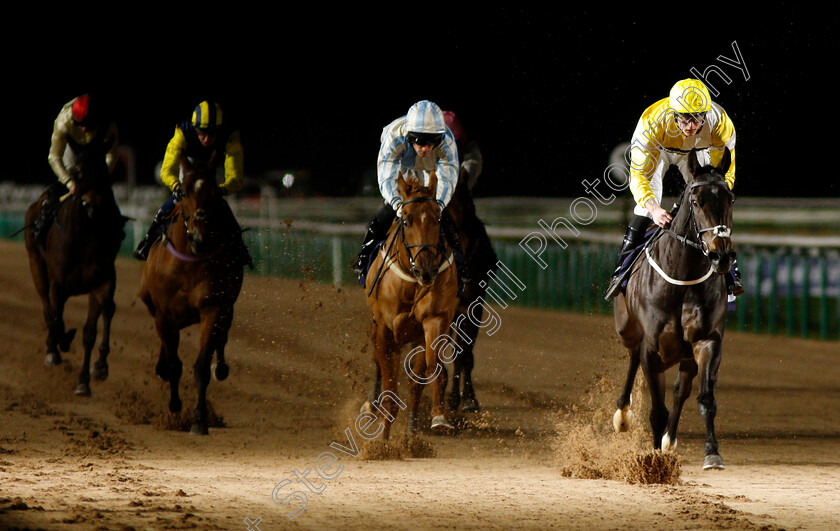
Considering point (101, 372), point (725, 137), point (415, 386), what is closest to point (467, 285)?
point (415, 386)

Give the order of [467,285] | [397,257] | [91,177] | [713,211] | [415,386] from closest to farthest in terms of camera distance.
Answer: [713,211] → [415,386] → [397,257] → [467,285] → [91,177]

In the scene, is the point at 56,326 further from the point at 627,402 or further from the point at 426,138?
the point at 627,402

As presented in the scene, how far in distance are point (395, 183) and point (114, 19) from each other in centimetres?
2878

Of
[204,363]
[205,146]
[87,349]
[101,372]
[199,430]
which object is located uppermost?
[205,146]

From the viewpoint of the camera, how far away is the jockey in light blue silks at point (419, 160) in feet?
24.5

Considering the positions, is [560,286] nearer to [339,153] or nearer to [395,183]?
[395,183]

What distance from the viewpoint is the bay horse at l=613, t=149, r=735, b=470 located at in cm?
628

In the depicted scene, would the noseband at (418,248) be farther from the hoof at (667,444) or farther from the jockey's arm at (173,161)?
the jockey's arm at (173,161)

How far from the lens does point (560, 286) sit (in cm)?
1611

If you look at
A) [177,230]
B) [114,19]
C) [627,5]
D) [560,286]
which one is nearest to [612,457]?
[177,230]

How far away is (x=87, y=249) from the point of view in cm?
996

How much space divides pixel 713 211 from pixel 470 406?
3392mm

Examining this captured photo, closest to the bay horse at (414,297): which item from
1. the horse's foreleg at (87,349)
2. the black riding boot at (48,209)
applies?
the horse's foreleg at (87,349)

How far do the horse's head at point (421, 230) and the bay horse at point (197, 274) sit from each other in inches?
63.8
